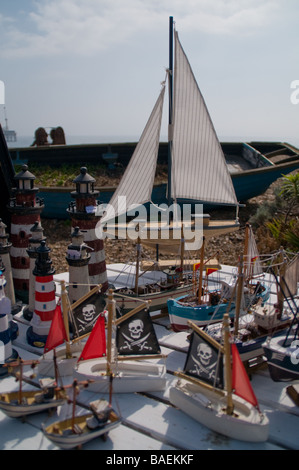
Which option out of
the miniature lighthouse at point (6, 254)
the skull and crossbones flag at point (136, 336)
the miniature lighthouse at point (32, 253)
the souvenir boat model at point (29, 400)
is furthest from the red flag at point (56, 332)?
the miniature lighthouse at point (6, 254)

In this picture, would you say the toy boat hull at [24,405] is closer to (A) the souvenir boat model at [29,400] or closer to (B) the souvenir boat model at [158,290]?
(A) the souvenir boat model at [29,400]

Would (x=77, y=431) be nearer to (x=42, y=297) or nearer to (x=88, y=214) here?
(x=42, y=297)

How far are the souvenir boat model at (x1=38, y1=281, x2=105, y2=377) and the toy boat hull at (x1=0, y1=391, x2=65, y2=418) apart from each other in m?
1.59

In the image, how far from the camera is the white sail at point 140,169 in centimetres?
1546

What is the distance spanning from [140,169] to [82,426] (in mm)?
9443

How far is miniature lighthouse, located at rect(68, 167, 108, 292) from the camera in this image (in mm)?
14289

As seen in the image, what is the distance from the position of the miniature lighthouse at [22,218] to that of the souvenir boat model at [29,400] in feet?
20.0

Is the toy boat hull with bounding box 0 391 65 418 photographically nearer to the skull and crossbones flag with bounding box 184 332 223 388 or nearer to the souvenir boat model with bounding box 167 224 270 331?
the skull and crossbones flag with bounding box 184 332 223 388

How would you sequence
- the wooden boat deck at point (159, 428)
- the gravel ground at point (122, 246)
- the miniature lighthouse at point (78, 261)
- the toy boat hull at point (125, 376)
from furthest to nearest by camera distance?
the gravel ground at point (122, 246)
the miniature lighthouse at point (78, 261)
the toy boat hull at point (125, 376)
the wooden boat deck at point (159, 428)

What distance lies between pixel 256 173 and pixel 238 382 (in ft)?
70.2

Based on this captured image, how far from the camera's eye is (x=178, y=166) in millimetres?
15938
